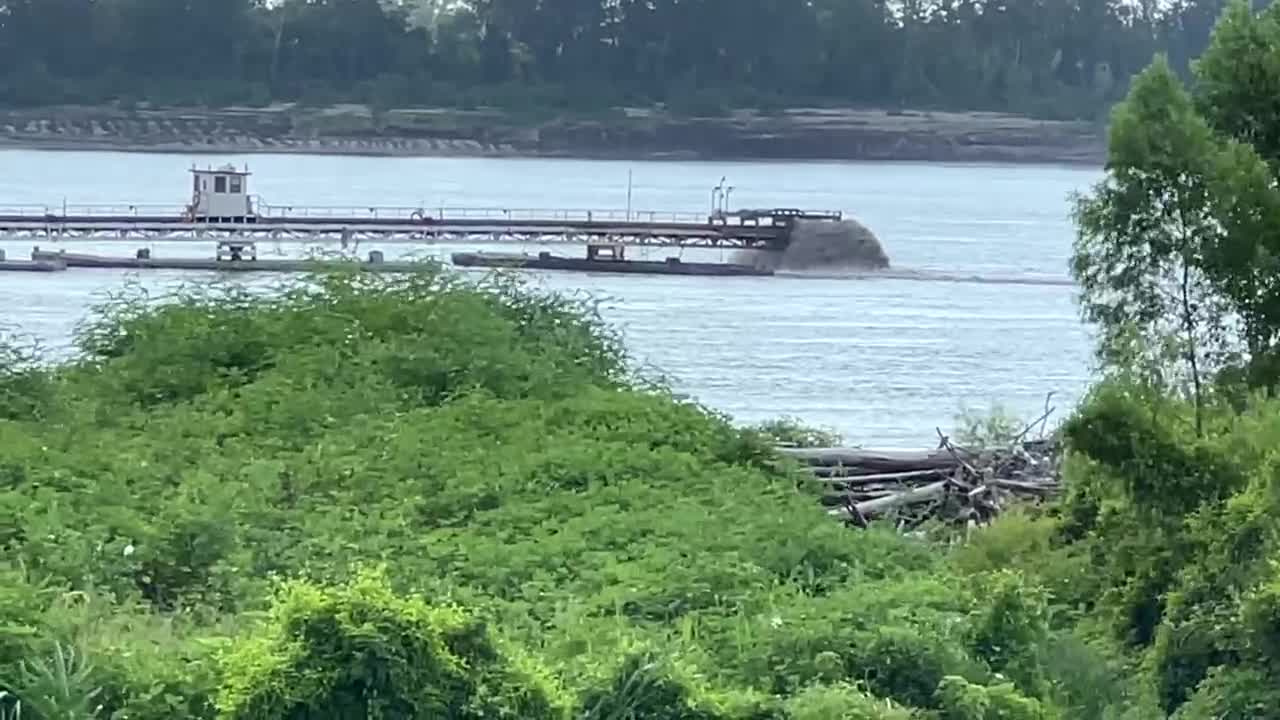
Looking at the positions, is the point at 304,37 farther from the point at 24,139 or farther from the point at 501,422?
the point at 501,422

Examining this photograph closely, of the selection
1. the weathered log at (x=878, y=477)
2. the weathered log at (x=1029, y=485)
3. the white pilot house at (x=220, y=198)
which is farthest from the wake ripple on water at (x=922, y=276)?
the weathered log at (x=1029, y=485)

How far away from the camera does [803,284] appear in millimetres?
67375

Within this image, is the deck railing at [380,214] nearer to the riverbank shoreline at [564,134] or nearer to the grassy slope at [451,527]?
the riverbank shoreline at [564,134]

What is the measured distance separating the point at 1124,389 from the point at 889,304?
43.1 metres

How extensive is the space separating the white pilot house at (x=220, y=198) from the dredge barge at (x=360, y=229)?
3 cm

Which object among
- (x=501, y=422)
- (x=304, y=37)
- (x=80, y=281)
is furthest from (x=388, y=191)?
(x=501, y=422)

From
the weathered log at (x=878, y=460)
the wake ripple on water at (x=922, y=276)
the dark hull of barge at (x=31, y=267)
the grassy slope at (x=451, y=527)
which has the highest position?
the grassy slope at (x=451, y=527)

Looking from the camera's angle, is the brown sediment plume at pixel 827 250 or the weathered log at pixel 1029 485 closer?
the weathered log at pixel 1029 485

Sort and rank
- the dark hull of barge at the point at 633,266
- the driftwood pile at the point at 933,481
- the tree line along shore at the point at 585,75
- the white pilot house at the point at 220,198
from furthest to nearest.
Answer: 1. the tree line along shore at the point at 585,75
2. the white pilot house at the point at 220,198
3. the dark hull of barge at the point at 633,266
4. the driftwood pile at the point at 933,481

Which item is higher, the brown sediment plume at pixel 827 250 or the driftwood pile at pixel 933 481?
the driftwood pile at pixel 933 481

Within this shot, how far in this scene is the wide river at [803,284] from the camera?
4272 cm

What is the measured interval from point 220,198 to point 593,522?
52.9m

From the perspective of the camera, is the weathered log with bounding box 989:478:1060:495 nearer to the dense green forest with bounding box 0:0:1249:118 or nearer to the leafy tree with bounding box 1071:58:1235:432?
the leafy tree with bounding box 1071:58:1235:432

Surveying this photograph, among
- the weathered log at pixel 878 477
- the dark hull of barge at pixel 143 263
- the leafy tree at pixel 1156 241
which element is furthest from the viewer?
the dark hull of barge at pixel 143 263
